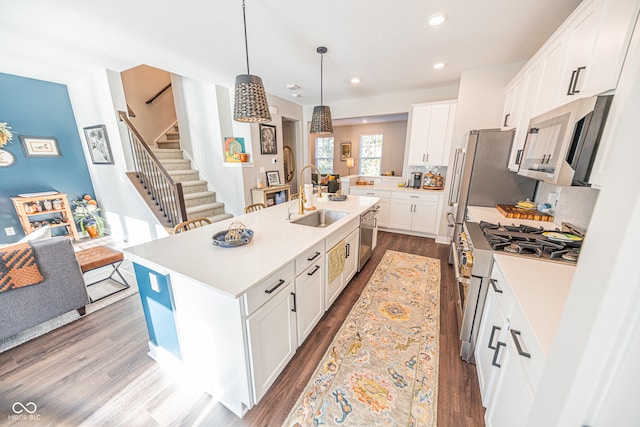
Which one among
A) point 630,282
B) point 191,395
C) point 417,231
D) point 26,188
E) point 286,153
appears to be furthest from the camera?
point 286,153

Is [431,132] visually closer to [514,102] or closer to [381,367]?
[514,102]

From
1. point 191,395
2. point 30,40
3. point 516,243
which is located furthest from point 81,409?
point 30,40

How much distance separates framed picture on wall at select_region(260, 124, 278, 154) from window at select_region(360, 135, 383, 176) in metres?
4.15

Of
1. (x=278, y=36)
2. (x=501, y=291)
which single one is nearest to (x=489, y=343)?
(x=501, y=291)

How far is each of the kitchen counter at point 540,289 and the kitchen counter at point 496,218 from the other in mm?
863

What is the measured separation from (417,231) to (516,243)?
2.75 metres

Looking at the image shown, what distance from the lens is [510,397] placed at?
99 centimetres

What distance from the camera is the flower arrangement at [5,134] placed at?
3.41 metres

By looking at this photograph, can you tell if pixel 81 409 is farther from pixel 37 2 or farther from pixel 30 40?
pixel 30 40

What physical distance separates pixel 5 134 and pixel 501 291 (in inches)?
254

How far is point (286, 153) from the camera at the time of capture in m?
5.60

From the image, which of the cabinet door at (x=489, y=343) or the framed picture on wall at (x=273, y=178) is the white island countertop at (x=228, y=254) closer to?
the cabinet door at (x=489, y=343)

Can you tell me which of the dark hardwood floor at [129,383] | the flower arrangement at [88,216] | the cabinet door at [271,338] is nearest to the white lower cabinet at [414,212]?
the dark hardwood floor at [129,383]

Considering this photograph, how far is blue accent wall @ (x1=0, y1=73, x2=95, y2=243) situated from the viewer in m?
3.52
